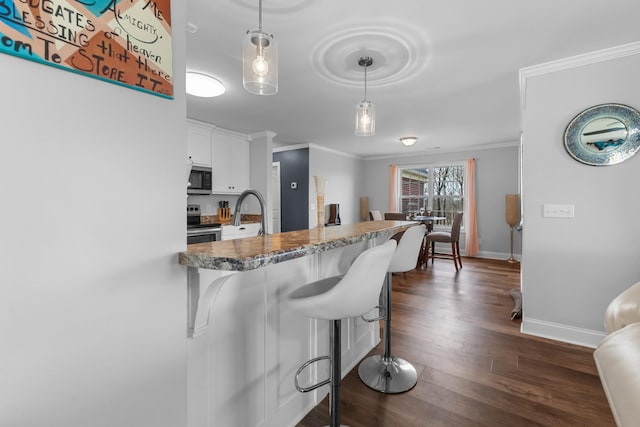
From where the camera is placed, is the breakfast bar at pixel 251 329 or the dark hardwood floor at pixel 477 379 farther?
the dark hardwood floor at pixel 477 379

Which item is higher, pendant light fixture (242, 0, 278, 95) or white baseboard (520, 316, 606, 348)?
pendant light fixture (242, 0, 278, 95)

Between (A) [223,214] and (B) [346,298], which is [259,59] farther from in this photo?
(A) [223,214]

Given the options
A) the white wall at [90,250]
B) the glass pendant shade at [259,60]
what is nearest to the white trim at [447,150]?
the glass pendant shade at [259,60]

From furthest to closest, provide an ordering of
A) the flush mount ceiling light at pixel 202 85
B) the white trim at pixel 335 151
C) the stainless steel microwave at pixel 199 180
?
the white trim at pixel 335 151 → the stainless steel microwave at pixel 199 180 → the flush mount ceiling light at pixel 202 85

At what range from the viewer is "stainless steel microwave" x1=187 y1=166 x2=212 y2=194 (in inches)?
164

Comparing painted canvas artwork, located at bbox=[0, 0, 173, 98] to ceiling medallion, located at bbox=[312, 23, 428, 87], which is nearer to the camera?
painted canvas artwork, located at bbox=[0, 0, 173, 98]

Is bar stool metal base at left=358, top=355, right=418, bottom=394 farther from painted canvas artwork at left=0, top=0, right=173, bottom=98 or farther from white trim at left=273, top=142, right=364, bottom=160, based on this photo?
white trim at left=273, top=142, right=364, bottom=160

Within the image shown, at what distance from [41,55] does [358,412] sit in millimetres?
1942

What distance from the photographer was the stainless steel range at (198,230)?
3.78 meters

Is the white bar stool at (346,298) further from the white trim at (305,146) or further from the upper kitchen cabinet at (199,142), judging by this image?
the white trim at (305,146)

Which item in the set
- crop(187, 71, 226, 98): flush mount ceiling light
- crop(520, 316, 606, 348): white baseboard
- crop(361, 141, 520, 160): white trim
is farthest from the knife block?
crop(520, 316, 606, 348): white baseboard

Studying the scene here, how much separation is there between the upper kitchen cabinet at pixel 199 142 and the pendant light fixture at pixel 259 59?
300 centimetres

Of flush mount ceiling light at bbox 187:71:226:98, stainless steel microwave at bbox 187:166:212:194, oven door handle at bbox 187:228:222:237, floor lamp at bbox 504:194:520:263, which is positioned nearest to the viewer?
flush mount ceiling light at bbox 187:71:226:98

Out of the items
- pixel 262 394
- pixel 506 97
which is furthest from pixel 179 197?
pixel 506 97
